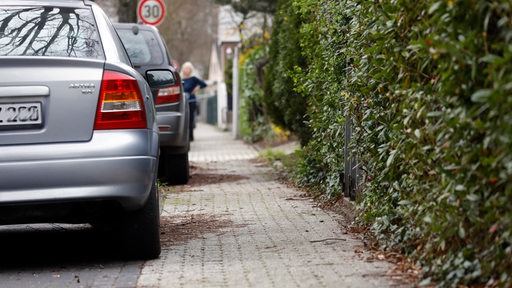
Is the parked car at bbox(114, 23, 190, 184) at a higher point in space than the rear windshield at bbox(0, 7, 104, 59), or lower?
lower

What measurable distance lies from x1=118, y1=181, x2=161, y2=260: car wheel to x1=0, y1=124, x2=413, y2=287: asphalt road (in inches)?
3.7

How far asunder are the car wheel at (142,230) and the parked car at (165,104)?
239 inches

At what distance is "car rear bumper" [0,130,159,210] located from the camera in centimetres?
687

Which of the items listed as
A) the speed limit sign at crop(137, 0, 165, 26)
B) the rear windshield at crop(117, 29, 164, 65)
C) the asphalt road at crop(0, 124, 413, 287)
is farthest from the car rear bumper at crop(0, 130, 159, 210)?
the speed limit sign at crop(137, 0, 165, 26)

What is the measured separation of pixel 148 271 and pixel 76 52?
150 centimetres

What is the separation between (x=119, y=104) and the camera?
7133 millimetres

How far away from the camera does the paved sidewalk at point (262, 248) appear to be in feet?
21.6

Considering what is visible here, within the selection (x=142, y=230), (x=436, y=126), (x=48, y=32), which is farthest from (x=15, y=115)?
(x=436, y=126)

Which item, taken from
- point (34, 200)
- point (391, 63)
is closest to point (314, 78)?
point (391, 63)

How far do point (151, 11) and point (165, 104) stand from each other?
21.6ft

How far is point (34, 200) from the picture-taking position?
22.6 feet

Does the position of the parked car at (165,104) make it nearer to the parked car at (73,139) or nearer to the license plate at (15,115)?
the parked car at (73,139)

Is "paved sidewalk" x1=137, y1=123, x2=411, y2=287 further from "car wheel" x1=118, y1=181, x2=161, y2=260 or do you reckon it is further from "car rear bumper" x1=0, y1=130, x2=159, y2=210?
"car rear bumper" x1=0, y1=130, x2=159, y2=210

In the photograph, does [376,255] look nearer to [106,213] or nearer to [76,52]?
[106,213]
